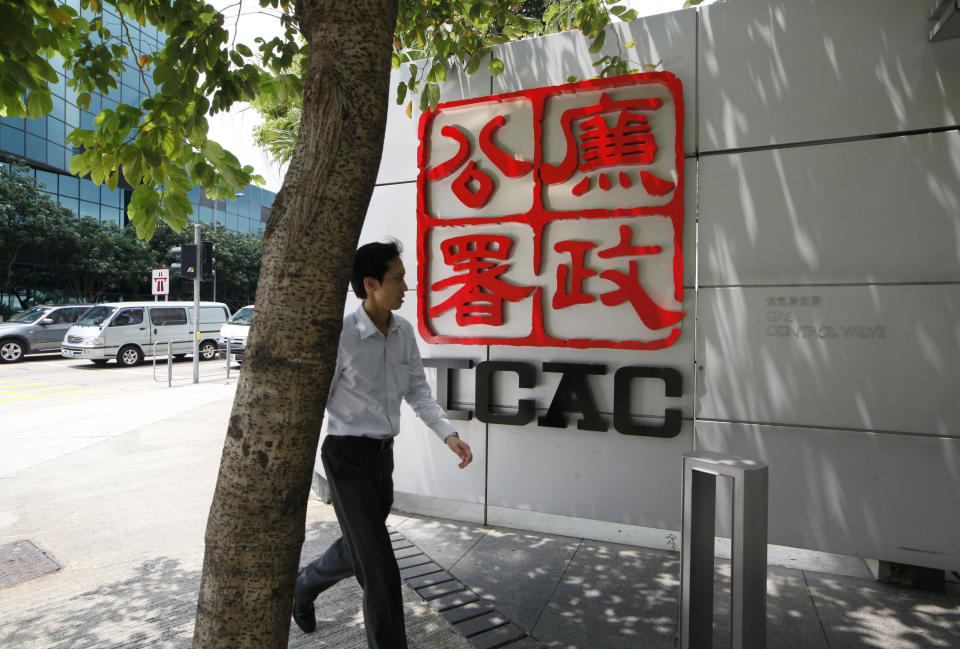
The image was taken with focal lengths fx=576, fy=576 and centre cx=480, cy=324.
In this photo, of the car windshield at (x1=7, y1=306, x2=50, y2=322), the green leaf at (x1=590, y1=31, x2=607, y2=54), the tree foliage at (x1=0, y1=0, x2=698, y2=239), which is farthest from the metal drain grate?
the car windshield at (x1=7, y1=306, x2=50, y2=322)

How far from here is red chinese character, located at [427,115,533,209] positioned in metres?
4.33

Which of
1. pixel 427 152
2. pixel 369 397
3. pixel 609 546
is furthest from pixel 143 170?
pixel 609 546

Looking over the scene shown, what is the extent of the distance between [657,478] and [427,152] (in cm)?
302

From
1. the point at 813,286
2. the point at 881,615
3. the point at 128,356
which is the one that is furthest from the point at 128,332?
the point at 881,615

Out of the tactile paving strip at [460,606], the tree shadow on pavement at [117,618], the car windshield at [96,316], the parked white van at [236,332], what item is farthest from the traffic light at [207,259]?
the tactile paving strip at [460,606]

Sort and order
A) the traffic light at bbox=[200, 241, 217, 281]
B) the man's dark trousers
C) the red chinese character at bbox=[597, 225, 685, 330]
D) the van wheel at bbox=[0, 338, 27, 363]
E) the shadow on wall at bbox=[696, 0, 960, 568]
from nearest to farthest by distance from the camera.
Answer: the man's dark trousers → the shadow on wall at bbox=[696, 0, 960, 568] → the red chinese character at bbox=[597, 225, 685, 330] → the traffic light at bbox=[200, 241, 217, 281] → the van wheel at bbox=[0, 338, 27, 363]

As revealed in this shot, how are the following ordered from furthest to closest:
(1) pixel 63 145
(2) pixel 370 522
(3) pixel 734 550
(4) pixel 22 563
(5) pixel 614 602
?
(1) pixel 63 145, (4) pixel 22 563, (5) pixel 614 602, (2) pixel 370 522, (3) pixel 734 550

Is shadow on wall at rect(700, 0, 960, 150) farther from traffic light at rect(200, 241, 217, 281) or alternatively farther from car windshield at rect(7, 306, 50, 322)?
car windshield at rect(7, 306, 50, 322)

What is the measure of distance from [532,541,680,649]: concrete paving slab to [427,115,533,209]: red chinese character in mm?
2722

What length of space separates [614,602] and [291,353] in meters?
2.78

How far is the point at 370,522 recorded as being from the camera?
94.1 inches

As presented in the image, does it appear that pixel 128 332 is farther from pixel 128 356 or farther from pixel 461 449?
pixel 461 449

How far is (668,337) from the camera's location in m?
3.88

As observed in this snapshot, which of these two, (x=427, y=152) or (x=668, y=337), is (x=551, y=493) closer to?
(x=668, y=337)
